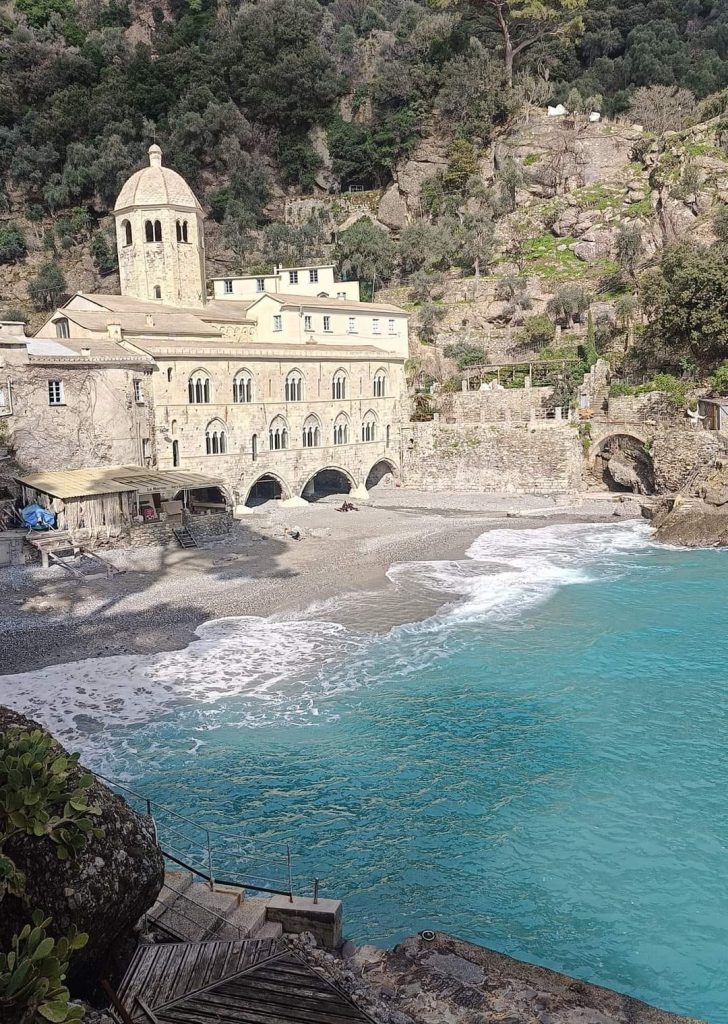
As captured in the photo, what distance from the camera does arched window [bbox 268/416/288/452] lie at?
36.4 meters

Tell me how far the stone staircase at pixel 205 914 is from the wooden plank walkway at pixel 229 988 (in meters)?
0.54

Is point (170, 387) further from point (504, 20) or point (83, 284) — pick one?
point (504, 20)

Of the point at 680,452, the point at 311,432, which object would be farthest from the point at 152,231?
the point at 680,452

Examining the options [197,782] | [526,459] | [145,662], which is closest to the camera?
[197,782]

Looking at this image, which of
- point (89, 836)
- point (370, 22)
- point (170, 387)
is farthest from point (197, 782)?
point (370, 22)

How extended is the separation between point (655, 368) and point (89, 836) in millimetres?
42583

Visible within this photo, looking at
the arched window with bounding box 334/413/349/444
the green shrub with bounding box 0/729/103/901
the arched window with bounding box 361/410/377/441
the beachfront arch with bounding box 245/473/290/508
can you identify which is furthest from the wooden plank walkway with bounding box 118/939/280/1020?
the arched window with bounding box 361/410/377/441

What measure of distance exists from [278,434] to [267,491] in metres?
4.52

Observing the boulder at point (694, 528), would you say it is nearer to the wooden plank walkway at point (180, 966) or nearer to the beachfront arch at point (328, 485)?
the beachfront arch at point (328, 485)

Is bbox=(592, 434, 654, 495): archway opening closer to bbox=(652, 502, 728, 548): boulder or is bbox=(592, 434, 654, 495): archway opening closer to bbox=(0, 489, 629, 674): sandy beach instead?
bbox=(0, 489, 629, 674): sandy beach

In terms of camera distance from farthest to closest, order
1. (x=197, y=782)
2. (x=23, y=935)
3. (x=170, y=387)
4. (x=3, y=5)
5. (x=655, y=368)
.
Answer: (x=3, y=5) → (x=655, y=368) → (x=170, y=387) → (x=197, y=782) → (x=23, y=935)

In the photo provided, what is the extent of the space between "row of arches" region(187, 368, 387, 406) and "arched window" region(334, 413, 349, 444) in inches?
39.8

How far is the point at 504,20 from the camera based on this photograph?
6794 cm

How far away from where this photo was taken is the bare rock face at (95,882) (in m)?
5.79
